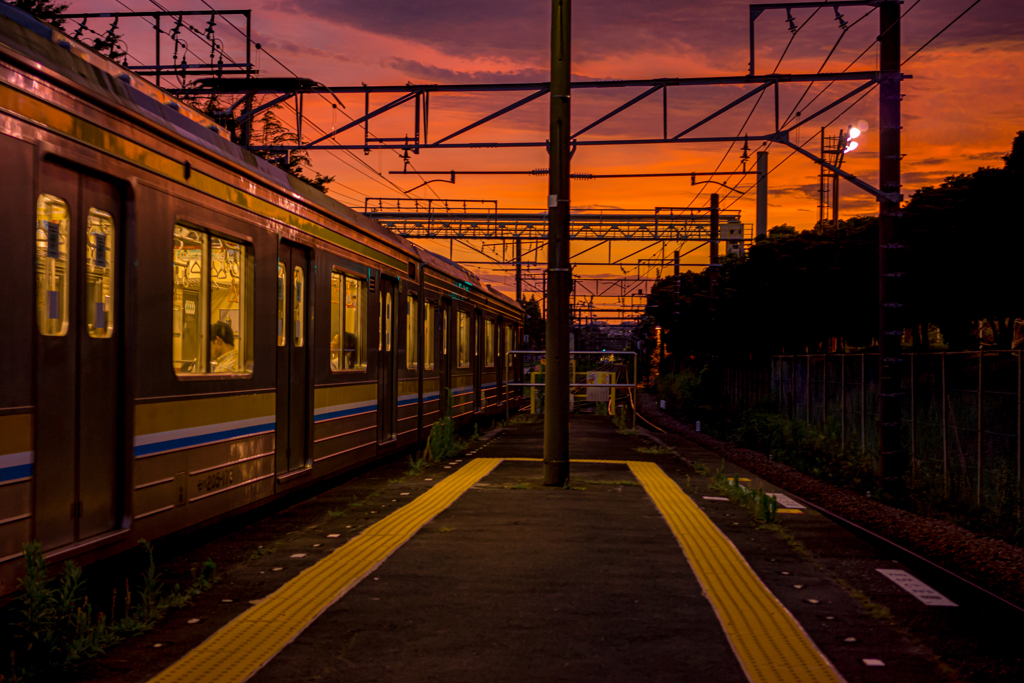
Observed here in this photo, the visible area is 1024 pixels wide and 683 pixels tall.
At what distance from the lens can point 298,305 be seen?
9562 mm

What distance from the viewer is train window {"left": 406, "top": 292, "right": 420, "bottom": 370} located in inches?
564

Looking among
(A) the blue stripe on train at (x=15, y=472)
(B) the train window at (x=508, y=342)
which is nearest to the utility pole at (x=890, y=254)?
(A) the blue stripe on train at (x=15, y=472)

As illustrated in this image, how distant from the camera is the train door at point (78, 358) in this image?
209 inches

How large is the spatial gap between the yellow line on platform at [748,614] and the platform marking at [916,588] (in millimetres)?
928

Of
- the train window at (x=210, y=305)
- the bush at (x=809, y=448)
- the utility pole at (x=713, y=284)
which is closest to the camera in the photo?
the train window at (x=210, y=305)

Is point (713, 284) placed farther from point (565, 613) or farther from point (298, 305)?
point (565, 613)

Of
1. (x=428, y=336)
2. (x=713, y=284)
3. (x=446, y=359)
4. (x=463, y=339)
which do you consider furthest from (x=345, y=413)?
(x=713, y=284)

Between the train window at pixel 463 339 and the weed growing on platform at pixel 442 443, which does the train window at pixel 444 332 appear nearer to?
the train window at pixel 463 339

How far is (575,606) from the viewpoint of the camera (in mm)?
5895

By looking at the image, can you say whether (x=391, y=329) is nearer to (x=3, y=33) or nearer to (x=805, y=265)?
(x=3, y=33)

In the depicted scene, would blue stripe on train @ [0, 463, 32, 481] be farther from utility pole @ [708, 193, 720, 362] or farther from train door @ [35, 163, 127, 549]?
utility pole @ [708, 193, 720, 362]

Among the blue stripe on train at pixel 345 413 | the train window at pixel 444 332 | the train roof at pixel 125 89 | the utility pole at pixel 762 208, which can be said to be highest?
the utility pole at pixel 762 208

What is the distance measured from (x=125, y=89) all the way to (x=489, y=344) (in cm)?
1653

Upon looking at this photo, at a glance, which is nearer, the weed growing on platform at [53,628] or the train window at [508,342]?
the weed growing on platform at [53,628]
